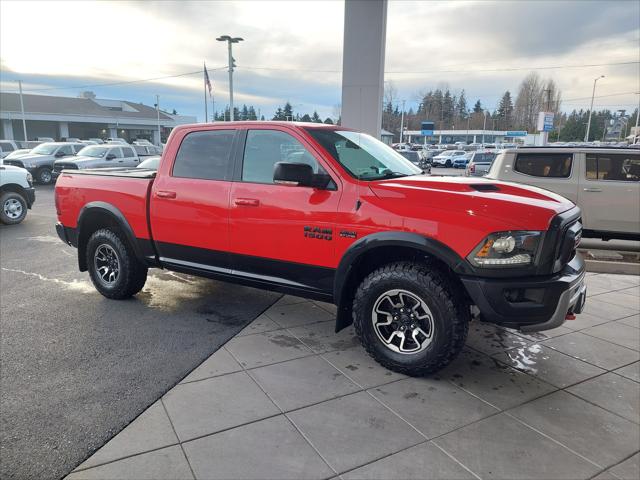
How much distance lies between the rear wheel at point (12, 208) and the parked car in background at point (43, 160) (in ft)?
34.3

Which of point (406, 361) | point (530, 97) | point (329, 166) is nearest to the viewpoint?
point (406, 361)

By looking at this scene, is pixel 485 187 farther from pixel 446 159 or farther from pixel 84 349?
pixel 446 159

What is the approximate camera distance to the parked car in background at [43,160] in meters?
19.7

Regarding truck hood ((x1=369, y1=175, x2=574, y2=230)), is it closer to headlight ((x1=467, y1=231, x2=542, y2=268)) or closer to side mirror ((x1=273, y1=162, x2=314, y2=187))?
headlight ((x1=467, y1=231, x2=542, y2=268))

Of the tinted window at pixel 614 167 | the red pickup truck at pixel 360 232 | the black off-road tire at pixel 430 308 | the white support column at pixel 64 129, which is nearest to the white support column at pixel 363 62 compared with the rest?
the tinted window at pixel 614 167

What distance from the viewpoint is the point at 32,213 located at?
491 inches

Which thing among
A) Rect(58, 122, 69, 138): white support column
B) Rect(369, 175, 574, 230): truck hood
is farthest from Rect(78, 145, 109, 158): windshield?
Rect(58, 122, 69, 138): white support column

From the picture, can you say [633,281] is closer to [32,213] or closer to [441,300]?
[441,300]

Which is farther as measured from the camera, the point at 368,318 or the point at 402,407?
the point at 368,318

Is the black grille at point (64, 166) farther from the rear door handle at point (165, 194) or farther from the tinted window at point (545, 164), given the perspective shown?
the tinted window at point (545, 164)

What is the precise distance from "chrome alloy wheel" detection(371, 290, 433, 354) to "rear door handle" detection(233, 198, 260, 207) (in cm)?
141

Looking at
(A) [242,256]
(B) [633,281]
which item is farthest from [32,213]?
(B) [633,281]

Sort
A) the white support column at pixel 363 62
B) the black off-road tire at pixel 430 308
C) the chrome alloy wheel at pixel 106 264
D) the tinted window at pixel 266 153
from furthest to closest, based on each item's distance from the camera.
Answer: the white support column at pixel 363 62, the chrome alloy wheel at pixel 106 264, the tinted window at pixel 266 153, the black off-road tire at pixel 430 308

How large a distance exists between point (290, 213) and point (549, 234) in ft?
6.56
